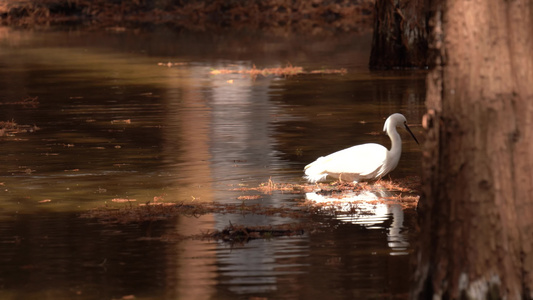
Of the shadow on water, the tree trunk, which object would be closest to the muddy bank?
the shadow on water

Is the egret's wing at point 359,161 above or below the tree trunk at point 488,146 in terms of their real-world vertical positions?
below

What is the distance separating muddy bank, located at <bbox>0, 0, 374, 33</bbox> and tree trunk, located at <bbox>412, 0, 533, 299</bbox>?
41849 millimetres

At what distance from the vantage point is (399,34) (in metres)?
26.6

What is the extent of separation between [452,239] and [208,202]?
16.2 ft

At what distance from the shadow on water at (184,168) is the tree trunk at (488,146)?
130 centimetres

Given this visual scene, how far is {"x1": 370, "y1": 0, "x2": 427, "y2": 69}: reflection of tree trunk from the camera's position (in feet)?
85.7

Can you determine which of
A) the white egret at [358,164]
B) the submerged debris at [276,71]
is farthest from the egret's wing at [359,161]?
the submerged debris at [276,71]

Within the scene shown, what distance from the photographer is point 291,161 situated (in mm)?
13930

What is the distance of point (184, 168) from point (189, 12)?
43.8 m

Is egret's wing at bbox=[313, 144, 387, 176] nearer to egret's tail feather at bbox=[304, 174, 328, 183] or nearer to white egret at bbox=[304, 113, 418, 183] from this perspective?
white egret at bbox=[304, 113, 418, 183]

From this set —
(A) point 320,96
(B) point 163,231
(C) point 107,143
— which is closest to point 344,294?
(B) point 163,231

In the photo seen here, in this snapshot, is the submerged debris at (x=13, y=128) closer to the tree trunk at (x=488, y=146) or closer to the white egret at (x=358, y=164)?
the white egret at (x=358, y=164)

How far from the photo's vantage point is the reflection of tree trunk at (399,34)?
26.1 meters

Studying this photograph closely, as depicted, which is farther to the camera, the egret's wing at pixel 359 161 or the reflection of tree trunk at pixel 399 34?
the reflection of tree trunk at pixel 399 34
